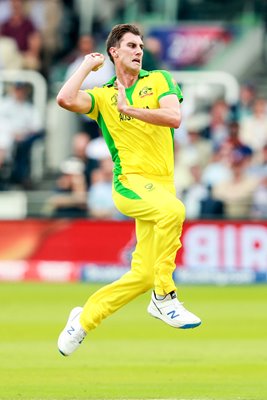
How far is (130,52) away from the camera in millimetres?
7645

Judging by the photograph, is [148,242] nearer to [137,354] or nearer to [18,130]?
[137,354]

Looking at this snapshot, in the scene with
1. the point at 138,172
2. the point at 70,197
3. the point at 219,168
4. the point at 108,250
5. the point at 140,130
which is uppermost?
the point at 140,130

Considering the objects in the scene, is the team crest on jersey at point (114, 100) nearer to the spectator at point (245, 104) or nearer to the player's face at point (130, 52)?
the player's face at point (130, 52)

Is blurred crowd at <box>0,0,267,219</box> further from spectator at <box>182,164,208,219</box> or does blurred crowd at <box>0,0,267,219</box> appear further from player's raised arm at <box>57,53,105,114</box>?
player's raised arm at <box>57,53,105,114</box>

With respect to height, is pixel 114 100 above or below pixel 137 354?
above

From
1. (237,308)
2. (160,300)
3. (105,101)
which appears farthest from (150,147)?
(237,308)

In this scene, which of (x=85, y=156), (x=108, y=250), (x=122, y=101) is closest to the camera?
(x=122, y=101)

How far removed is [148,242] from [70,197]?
765cm

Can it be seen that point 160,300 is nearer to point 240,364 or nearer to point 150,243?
point 150,243

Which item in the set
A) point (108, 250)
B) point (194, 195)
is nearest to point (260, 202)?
point (194, 195)

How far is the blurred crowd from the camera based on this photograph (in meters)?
15.1

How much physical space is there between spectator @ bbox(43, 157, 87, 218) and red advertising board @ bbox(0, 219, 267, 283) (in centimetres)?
15

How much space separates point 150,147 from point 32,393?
161cm

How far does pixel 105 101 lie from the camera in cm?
781
